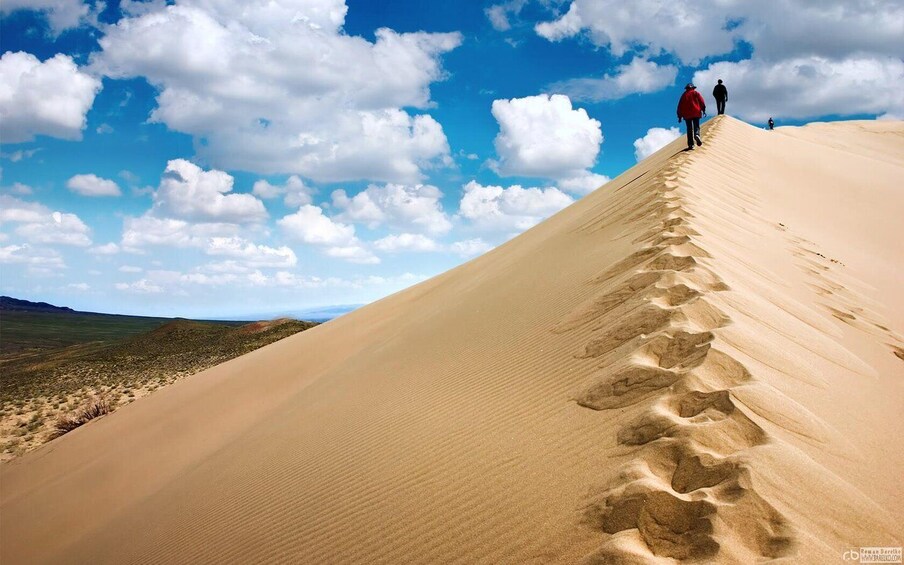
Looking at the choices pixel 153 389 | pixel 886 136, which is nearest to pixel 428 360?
pixel 153 389

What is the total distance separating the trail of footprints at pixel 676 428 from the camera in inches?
88.7

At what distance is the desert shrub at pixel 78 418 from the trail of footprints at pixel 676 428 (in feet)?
44.0

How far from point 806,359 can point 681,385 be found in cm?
159

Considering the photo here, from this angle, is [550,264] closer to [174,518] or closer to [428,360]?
[428,360]

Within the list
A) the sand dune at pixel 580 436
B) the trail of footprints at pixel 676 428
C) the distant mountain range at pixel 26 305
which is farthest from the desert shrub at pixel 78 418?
the distant mountain range at pixel 26 305

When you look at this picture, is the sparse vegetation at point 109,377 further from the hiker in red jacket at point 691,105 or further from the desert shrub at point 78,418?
the hiker in red jacket at point 691,105

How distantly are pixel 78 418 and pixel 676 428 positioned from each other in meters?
14.9

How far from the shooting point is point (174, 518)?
205 inches

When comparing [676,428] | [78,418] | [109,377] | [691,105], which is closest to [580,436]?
[676,428]

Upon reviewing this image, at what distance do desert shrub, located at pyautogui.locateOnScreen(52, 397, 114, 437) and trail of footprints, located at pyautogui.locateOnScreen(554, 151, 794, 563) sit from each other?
1342cm

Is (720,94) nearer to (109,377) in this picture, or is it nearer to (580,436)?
(580,436)

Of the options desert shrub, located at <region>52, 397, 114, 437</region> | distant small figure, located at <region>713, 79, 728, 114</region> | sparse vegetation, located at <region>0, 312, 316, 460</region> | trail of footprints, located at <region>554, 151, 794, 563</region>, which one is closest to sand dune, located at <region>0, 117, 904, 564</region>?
trail of footprints, located at <region>554, 151, 794, 563</region>

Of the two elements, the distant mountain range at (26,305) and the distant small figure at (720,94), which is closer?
the distant small figure at (720,94)

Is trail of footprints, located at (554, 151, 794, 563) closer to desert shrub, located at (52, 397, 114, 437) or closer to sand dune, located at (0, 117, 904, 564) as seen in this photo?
sand dune, located at (0, 117, 904, 564)
